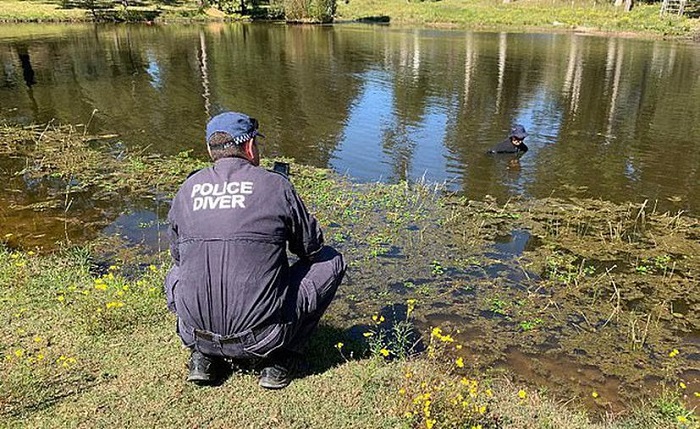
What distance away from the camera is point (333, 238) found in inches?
287

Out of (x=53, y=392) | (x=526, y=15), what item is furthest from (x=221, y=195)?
(x=526, y=15)

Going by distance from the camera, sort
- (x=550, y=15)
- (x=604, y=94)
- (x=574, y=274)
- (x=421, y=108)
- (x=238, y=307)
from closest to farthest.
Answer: (x=238, y=307)
(x=574, y=274)
(x=421, y=108)
(x=604, y=94)
(x=550, y=15)

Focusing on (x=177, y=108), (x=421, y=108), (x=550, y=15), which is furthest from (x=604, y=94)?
(x=550, y=15)

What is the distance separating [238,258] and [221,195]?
40 cm

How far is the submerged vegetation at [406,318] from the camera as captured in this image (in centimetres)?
351

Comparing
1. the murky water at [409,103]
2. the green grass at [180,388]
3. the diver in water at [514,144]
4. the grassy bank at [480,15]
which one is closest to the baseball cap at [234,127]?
the green grass at [180,388]

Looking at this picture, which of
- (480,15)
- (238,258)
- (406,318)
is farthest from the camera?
(480,15)

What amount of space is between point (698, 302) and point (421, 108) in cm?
1102

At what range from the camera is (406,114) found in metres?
15.4

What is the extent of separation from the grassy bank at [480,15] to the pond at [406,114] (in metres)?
13.3

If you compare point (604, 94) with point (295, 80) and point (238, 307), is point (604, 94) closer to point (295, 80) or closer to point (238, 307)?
point (295, 80)

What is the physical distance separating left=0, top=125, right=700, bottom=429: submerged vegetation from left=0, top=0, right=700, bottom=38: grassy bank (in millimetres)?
38466

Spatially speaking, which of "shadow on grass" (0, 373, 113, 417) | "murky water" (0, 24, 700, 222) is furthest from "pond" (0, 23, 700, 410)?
"shadow on grass" (0, 373, 113, 417)

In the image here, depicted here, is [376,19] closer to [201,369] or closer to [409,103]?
[409,103]
